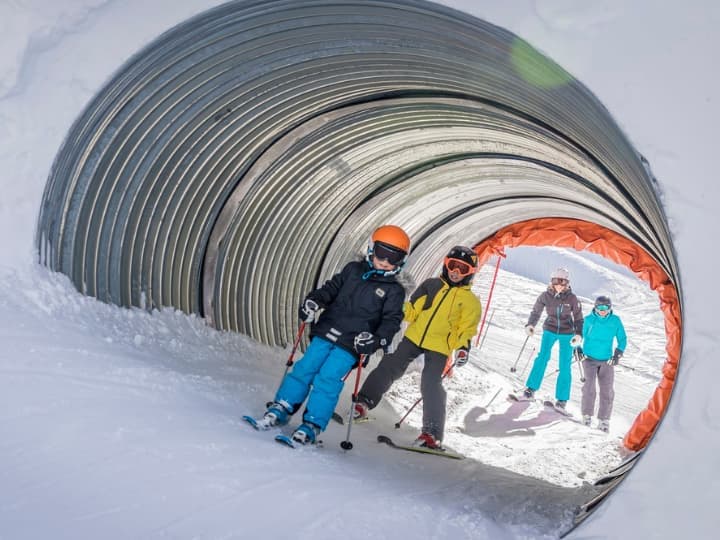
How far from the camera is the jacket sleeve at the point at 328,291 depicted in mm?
5001

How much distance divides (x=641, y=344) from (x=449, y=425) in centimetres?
1104

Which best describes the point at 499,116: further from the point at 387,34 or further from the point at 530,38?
the point at 530,38

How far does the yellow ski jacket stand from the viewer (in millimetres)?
6078

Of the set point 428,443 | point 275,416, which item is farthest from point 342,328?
point 428,443

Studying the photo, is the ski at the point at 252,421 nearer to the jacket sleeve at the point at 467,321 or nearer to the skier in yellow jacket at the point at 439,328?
the skier in yellow jacket at the point at 439,328

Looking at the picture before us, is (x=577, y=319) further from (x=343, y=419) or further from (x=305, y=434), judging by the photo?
(x=305, y=434)

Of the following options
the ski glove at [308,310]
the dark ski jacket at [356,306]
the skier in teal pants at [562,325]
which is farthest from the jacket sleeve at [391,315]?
the skier in teal pants at [562,325]

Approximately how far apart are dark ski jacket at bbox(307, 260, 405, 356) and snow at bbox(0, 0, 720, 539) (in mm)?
792

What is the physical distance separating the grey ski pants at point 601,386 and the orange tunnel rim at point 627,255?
74cm

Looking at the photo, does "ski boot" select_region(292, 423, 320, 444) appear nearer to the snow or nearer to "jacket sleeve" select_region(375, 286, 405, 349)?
the snow

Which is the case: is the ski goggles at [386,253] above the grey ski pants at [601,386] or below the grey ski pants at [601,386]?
above

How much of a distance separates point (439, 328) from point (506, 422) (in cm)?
369

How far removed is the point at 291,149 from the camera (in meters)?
6.35

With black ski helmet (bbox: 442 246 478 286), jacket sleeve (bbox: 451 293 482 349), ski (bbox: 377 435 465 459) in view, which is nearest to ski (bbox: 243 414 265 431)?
ski (bbox: 377 435 465 459)
